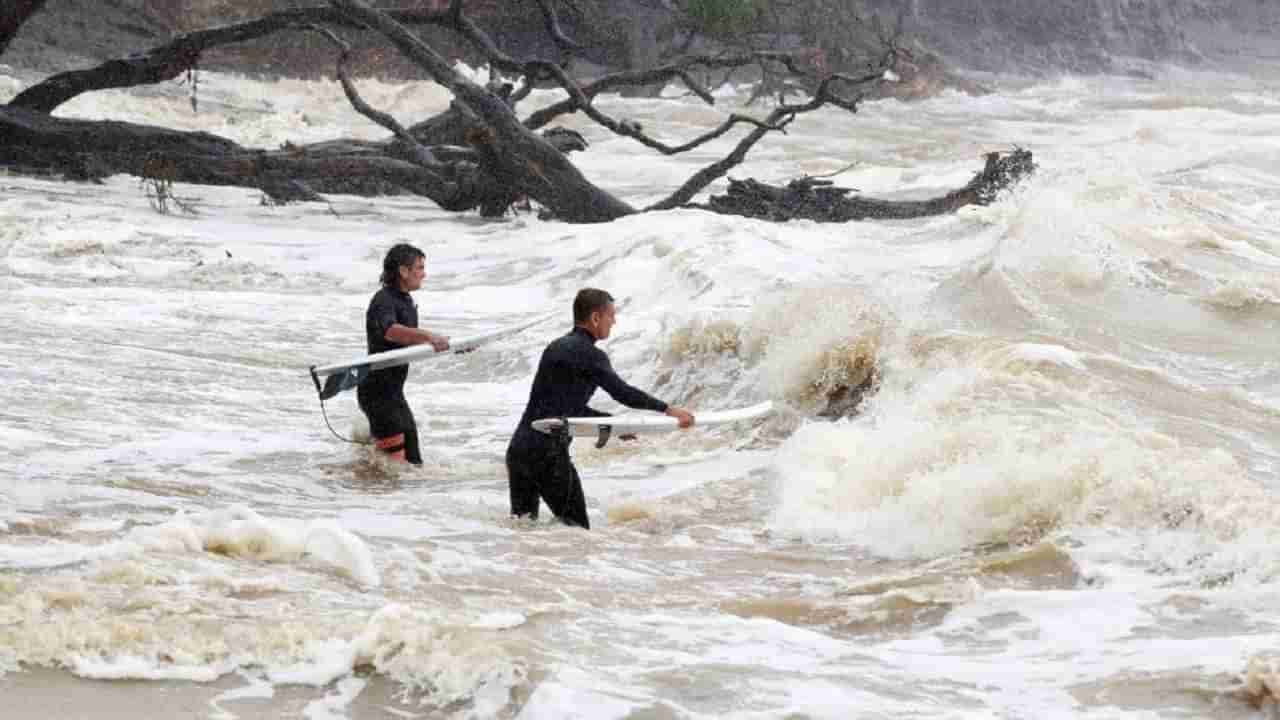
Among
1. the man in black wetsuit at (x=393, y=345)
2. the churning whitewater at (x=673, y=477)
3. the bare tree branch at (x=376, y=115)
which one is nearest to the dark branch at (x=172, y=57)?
the bare tree branch at (x=376, y=115)

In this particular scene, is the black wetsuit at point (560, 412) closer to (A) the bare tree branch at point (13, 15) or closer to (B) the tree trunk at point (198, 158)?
(B) the tree trunk at point (198, 158)

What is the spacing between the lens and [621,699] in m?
5.15

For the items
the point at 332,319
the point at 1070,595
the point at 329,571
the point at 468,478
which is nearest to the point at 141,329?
the point at 332,319

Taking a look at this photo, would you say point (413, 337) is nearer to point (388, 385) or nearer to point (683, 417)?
point (388, 385)

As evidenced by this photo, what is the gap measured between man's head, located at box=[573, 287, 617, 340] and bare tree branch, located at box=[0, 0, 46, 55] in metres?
11.7

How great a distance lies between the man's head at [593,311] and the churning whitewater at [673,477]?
84 cm

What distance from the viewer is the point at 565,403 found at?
7820 millimetres

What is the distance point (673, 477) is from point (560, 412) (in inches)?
67.9

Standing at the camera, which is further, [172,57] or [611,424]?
[172,57]

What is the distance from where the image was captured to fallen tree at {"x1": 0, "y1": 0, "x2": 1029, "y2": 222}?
17922 mm

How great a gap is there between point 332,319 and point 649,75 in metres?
5.67

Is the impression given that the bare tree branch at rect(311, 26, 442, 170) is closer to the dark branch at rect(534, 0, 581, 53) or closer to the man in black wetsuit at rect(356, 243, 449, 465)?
the dark branch at rect(534, 0, 581, 53)

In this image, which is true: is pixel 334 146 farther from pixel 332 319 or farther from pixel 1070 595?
pixel 1070 595

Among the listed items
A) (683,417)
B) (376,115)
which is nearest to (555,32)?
(376,115)
